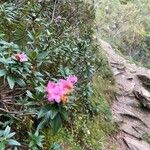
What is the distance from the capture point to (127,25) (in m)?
21.2

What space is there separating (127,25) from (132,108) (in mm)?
12244

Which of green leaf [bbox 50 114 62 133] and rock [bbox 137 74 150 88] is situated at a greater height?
green leaf [bbox 50 114 62 133]

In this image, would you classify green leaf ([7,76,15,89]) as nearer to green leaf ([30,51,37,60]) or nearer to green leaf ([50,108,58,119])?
green leaf ([30,51,37,60])

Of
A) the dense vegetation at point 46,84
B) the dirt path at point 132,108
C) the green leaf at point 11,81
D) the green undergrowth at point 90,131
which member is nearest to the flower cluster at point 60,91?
the dense vegetation at point 46,84

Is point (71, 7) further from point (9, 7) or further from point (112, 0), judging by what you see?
point (112, 0)

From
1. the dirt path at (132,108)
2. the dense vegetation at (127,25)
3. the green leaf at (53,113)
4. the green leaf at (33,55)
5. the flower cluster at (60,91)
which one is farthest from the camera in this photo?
the dense vegetation at (127,25)

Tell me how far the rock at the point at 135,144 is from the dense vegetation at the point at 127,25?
12910 mm

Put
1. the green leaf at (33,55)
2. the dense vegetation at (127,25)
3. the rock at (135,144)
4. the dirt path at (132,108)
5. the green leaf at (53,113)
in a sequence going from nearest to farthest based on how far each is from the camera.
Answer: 1. the green leaf at (53,113)
2. the green leaf at (33,55)
3. the rock at (135,144)
4. the dirt path at (132,108)
5. the dense vegetation at (127,25)

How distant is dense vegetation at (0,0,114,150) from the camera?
317cm

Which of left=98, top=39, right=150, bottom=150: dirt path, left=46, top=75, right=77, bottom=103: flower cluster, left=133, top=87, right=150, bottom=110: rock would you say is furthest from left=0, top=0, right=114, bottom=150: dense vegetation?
left=133, top=87, right=150, bottom=110: rock

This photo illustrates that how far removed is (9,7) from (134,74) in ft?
25.2

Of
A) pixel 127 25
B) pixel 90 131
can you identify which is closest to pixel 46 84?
pixel 90 131

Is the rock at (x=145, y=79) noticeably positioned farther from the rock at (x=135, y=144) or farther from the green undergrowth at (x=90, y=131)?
the rock at (x=135, y=144)

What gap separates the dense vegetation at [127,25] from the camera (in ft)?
68.4
